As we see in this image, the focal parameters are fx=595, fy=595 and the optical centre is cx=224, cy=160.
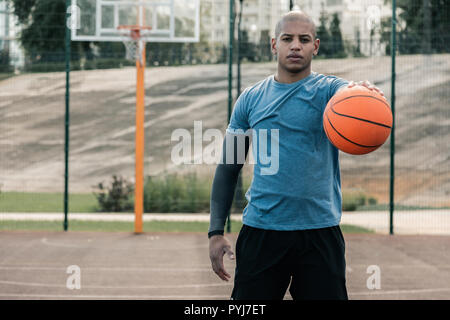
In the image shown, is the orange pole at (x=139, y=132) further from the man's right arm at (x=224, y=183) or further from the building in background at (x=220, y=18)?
the man's right arm at (x=224, y=183)

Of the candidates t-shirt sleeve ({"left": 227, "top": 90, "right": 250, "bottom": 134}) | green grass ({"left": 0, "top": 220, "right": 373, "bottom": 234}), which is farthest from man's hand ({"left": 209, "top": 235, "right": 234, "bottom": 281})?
green grass ({"left": 0, "top": 220, "right": 373, "bottom": 234})

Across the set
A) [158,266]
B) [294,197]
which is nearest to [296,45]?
[294,197]

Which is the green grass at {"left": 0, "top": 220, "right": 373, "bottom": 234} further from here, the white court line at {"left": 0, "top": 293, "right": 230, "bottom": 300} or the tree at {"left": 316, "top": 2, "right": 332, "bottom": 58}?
the white court line at {"left": 0, "top": 293, "right": 230, "bottom": 300}

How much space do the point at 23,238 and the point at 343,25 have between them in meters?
6.28

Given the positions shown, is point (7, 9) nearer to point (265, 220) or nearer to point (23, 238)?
point (23, 238)

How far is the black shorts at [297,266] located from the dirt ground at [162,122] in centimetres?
759

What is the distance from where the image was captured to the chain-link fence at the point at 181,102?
386 inches

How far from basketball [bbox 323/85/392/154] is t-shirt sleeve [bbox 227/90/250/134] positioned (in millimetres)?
413

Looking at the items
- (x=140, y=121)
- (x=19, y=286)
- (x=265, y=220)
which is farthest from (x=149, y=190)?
(x=265, y=220)

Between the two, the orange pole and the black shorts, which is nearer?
the black shorts

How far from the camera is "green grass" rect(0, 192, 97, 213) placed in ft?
31.9

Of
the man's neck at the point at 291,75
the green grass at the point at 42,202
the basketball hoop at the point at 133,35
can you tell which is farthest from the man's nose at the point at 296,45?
the green grass at the point at 42,202

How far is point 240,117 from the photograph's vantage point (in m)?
2.64

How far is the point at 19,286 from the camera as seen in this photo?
18.1 feet
